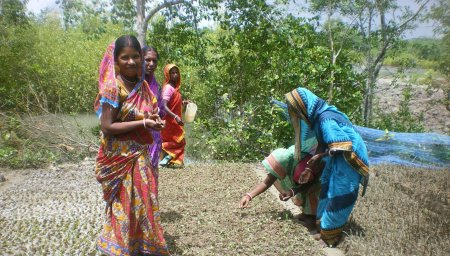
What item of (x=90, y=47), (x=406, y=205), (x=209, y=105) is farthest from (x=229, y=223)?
(x=90, y=47)

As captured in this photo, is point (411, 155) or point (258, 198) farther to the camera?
point (411, 155)

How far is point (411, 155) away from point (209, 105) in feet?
15.3

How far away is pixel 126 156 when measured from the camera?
297cm

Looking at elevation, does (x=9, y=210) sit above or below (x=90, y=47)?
below

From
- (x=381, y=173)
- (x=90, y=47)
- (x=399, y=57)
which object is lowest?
(x=381, y=173)

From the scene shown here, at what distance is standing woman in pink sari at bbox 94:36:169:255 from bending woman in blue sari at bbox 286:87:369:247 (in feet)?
5.09

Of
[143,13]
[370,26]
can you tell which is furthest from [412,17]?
[143,13]

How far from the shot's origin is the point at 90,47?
62.8 feet

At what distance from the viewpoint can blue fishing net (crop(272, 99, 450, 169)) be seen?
7.01 m

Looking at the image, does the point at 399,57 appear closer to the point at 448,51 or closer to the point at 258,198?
the point at 448,51

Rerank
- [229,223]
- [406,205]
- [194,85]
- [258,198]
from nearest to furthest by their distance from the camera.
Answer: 1. [229,223]
2. [406,205]
3. [258,198]
4. [194,85]

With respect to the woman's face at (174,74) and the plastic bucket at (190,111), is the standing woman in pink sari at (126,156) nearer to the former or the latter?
the plastic bucket at (190,111)

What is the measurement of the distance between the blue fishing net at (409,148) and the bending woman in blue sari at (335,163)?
3.43 meters

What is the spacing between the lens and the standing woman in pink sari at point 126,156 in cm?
285
